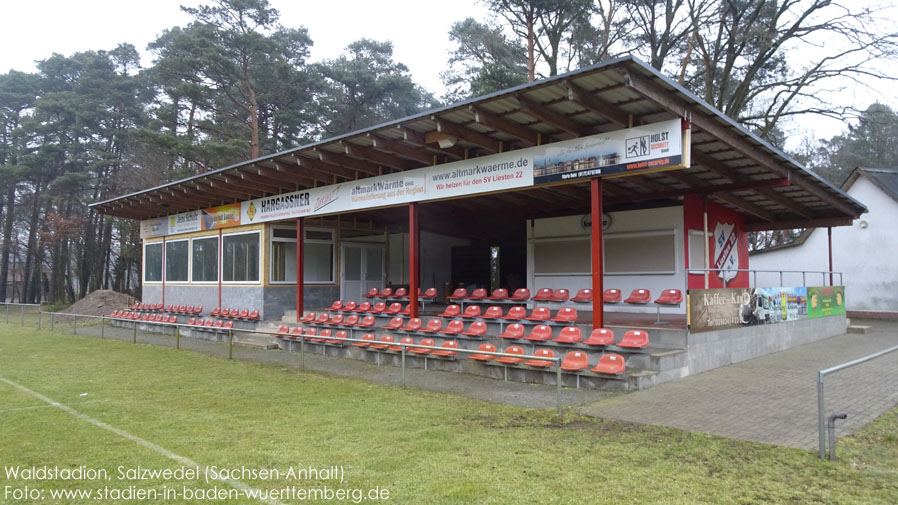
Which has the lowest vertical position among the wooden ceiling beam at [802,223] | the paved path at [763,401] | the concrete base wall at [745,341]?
the paved path at [763,401]

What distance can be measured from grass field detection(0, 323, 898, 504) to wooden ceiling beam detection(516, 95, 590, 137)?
15.3ft

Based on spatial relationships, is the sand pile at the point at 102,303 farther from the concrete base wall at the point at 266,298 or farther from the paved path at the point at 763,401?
the paved path at the point at 763,401

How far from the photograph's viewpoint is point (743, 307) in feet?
35.9

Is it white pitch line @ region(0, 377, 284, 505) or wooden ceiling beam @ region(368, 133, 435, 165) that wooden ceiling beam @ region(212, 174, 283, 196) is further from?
white pitch line @ region(0, 377, 284, 505)

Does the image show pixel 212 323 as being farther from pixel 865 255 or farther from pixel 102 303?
pixel 865 255

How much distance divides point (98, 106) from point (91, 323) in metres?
21.0

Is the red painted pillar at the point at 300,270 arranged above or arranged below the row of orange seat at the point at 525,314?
above

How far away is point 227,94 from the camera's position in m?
29.0

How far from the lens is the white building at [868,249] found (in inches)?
882

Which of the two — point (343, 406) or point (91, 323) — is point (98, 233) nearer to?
point (91, 323)

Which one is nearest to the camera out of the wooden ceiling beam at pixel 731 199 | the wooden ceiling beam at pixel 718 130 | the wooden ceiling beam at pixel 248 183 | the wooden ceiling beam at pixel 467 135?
the wooden ceiling beam at pixel 718 130

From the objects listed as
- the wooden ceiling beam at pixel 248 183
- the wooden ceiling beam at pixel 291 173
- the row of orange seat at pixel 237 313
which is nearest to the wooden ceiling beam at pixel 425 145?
the wooden ceiling beam at pixel 291 173

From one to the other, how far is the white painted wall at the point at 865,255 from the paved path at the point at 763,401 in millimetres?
14958

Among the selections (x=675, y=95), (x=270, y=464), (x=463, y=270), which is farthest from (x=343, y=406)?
(x=463, y=270)
